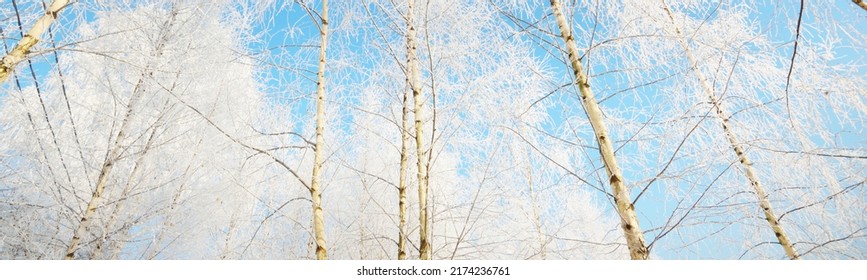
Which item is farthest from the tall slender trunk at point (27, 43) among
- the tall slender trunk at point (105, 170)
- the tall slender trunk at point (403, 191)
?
the tall slender trunk at point (403, 191)

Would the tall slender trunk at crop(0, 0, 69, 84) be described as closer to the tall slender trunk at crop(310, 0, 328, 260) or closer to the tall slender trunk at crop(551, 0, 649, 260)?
the tall slender trunk at crop(310, 0, 328, 260)

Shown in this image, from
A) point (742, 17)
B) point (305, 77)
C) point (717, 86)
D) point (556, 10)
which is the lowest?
point (305, 77)

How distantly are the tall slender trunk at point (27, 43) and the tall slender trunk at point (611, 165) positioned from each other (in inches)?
76.7

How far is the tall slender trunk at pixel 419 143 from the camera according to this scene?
1936 millimetres

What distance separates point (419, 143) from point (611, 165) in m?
0.98

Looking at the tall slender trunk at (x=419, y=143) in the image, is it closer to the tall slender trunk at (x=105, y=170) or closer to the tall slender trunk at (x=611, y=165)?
the tall slender trunk at (x=611, y=165)

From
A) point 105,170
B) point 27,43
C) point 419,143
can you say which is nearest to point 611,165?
point 419,143

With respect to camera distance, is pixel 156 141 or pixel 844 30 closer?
pixel 844 30

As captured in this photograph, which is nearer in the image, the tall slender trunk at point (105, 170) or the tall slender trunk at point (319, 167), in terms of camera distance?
the tall slender trunk at point (319, 167)
